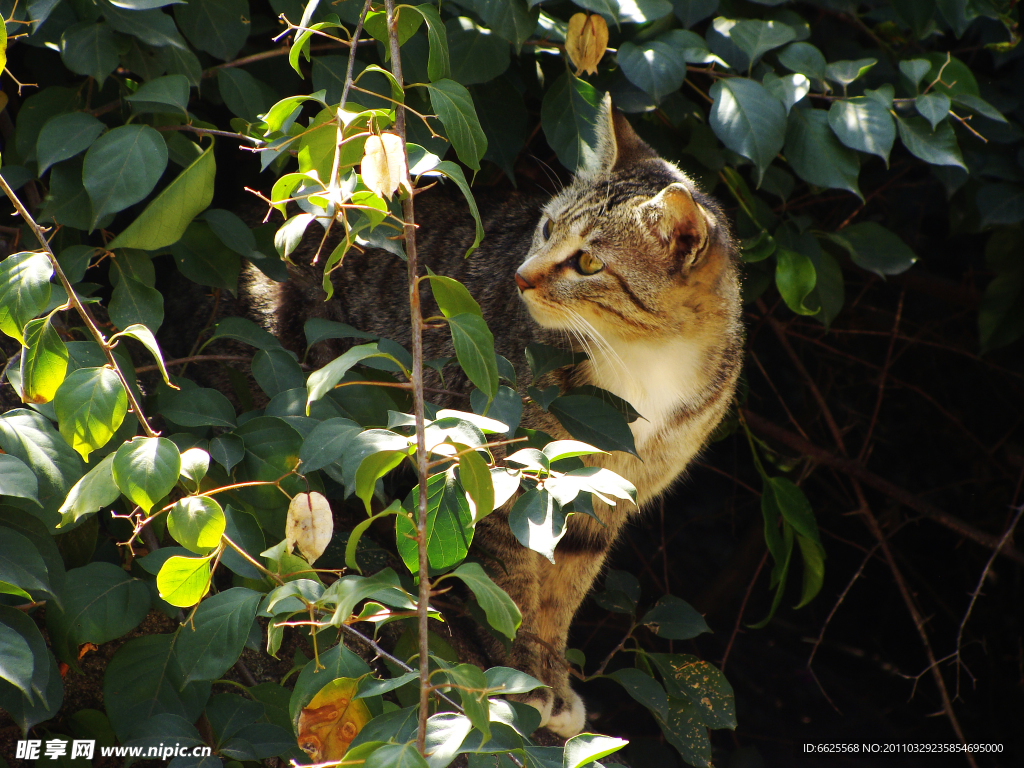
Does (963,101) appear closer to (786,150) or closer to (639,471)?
(786,150)

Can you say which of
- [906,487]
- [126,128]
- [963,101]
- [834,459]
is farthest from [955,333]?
[126,128]

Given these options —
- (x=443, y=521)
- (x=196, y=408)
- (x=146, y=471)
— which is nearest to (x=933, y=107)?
(x=443, y=521)

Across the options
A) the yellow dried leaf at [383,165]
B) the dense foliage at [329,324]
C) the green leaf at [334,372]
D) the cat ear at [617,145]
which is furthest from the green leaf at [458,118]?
the cat ear at [617,145]

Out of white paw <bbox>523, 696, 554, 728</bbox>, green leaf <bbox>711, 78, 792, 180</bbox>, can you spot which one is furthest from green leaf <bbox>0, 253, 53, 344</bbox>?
white paw <bbox>523, 696, 554, 728</bbox>

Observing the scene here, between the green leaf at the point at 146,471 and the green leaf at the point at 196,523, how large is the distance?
1.4 inches

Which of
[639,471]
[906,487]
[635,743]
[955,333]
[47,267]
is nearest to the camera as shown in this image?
[47,267]

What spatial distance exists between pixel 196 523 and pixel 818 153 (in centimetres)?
150

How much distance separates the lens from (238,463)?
1221 mm

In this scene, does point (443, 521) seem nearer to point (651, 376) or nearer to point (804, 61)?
point (651, 376)

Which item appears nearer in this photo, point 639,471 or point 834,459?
point 639,471

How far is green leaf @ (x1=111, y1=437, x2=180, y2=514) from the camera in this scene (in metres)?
0.86

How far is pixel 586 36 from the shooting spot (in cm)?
165

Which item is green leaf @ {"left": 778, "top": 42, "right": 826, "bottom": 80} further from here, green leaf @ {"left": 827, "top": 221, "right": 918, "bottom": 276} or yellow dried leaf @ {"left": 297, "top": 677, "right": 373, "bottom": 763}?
yellow dried leaf @ {"left": 297, "top": 677, "right": 373, "bottom": 763}

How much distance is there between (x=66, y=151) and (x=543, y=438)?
915 millimetres
